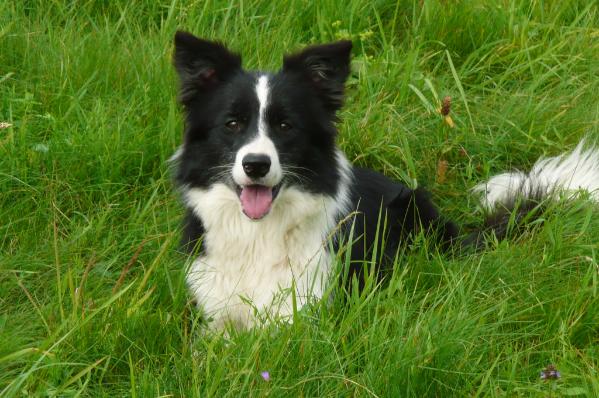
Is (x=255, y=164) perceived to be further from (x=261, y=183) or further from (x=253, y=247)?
(x=253, y=247)

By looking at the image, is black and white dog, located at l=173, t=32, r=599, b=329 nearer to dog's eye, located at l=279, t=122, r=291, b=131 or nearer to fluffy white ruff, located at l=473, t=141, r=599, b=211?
dog's eye, located at l=279, t=122, r=291, b=131

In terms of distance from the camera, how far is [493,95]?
527 centimetres

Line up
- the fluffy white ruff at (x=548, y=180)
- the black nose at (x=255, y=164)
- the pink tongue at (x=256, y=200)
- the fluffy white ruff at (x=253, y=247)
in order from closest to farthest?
the black nose at (x=255, y=164) → the pink tongue at (x=256, y=200) → the fluffy white ruff at (x=253, y=247) → the fluffy white ruff at (x=548, y=180)

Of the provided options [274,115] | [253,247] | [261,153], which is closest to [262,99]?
[274,115]

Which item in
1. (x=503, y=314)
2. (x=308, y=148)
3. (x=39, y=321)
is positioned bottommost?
(x=39, y=321)

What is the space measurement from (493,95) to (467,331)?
2472 mm

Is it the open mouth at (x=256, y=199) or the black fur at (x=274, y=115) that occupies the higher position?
the black fur at (x=274, y=115)

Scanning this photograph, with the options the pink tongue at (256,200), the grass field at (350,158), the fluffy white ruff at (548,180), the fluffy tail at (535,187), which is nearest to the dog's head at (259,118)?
the pink tongue at (256,200)

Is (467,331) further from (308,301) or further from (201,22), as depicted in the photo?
(201,22)

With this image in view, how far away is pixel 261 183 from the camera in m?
3.47

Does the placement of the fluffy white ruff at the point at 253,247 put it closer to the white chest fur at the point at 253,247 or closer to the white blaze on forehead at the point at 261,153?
the white chest fur at the point at 253,247

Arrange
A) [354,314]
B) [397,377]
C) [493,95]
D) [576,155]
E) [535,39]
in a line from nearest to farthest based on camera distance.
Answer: [397,377] < [354,314] < [576,155] < [493,95] < [535,39]

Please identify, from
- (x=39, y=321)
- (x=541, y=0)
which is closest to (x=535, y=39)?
(x=541, y=0)

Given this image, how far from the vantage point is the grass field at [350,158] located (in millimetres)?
2959
